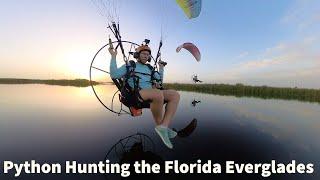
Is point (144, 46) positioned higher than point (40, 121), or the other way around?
point (144, 46)

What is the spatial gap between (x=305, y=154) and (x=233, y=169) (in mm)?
2304

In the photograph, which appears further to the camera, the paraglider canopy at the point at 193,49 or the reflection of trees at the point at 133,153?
the paraglider canopy at the point at 193,49

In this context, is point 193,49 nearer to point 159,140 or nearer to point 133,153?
point 159,140

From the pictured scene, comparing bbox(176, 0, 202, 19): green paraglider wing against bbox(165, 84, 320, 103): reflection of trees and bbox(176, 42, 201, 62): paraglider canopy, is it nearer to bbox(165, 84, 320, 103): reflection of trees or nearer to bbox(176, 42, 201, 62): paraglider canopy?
bbox(176, 42, 201, 62): paraglider canopy

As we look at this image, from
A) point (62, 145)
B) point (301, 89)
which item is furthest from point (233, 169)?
point (301, 89)

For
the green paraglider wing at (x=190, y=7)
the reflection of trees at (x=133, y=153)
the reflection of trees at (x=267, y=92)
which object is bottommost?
the reflection of trees at (x=133, y=153)

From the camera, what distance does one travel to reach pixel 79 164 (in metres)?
6.03

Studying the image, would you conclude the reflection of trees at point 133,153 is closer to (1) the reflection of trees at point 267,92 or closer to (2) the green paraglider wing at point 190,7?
(2) the green paraglider wing at point 190,7

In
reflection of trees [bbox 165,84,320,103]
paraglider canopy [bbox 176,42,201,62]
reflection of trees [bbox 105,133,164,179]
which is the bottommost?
reflection of trees [bbox 105,133,164,179]

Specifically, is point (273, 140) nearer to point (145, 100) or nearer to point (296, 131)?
point (296, 131)

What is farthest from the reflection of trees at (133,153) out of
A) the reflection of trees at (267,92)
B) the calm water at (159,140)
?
the reflection of trees at (267,92)

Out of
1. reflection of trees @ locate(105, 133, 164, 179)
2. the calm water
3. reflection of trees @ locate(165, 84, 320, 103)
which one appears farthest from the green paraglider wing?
reflection of trees @ locate(165, 84, 320, 103)

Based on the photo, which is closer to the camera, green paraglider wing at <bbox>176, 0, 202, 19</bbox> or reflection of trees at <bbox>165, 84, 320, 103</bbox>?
green paraglider wing at <bbox>176, 0, 202, 19</bbox>

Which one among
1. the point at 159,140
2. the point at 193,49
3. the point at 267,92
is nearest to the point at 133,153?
the point at 159,140
